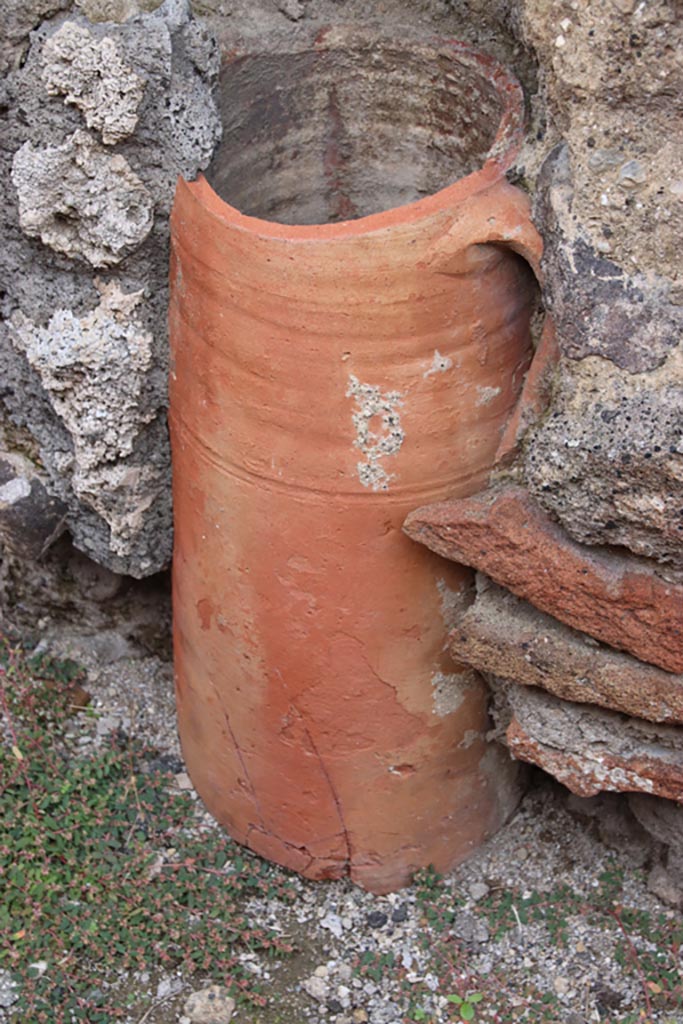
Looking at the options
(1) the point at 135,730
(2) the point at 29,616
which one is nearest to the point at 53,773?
(1) the point at 135,730

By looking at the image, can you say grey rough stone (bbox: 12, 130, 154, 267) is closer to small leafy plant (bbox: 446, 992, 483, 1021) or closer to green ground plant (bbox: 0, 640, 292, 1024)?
green ground plant (bbox: 0, 640, 292, 1024)

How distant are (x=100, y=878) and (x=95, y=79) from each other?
192 centimetres

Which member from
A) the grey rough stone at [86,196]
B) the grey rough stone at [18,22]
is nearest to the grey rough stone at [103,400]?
the grey rough stone at [86,196]

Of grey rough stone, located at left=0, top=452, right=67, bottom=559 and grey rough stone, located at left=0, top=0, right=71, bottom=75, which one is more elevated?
grey rough stone, located at left=0, top=0, right=71, bottom=75

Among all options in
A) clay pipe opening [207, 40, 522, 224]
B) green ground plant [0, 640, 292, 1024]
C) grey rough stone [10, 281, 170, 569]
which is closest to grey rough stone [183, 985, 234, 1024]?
green ground plant [0, 640, 292, 1024]

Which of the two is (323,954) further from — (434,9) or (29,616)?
(434,9)

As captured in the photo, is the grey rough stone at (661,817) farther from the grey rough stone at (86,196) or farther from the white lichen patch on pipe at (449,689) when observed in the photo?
the grey rough stone at (86,196)

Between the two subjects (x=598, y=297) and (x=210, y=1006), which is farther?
(x=210, y=1006)

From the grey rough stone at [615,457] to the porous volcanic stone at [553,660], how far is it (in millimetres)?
276

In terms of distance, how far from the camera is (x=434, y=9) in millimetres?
3104

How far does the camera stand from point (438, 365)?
267 cm

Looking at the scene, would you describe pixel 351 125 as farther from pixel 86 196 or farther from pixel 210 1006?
Answer: pixel 210 1006

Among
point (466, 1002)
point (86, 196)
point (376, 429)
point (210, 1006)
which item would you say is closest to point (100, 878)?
point (210, 1006)

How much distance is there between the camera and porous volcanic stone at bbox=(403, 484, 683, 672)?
104 inches
